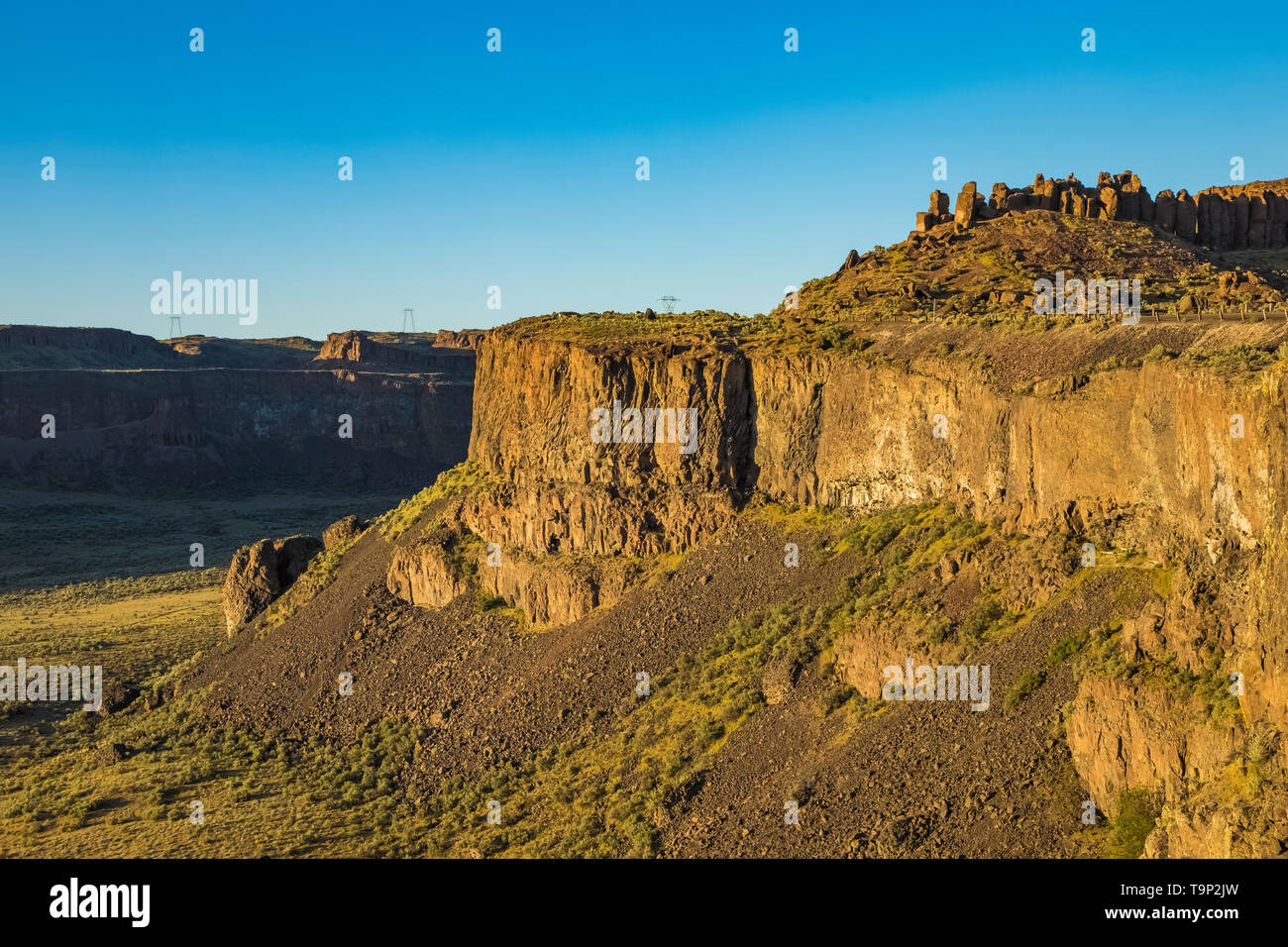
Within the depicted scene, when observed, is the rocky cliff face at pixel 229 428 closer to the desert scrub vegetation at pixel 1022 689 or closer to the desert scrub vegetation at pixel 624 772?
the desert scrub vegetation at pixel 624 772

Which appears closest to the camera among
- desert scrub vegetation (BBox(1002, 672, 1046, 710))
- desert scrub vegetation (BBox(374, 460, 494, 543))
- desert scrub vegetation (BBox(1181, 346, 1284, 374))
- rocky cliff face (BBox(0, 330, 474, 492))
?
desert scrub vegetation (BBox(1181, 346, 1284, 374))

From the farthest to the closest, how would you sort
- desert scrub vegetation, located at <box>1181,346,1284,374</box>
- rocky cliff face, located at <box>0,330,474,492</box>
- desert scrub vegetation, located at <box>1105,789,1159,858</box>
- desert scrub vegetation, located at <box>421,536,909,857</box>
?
rocky cliff face, located at <box>0,330,474,492</box> < desert scrub vegetation, located at <box>421,536,909,857</box> < desert scrub vegetation, located at <box>1181,346,1284,374</box> < desert scrub vegetation, located at <box>1105,789,1159,858</box>

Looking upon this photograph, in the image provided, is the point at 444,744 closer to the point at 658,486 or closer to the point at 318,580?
the point at 658,486

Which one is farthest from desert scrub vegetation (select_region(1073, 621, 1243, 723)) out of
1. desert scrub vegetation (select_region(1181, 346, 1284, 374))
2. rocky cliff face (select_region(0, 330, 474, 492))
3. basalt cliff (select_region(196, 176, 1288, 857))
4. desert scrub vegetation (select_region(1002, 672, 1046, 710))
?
rocky cliff face (select_region(0, 330, 474, 492))

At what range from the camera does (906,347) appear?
41.5 metres

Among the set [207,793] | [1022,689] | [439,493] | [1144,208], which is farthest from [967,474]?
[1144,208]

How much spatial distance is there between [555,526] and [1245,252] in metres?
38.5

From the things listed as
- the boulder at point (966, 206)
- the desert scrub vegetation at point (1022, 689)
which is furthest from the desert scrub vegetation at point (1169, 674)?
the boulder at point (966, 206)

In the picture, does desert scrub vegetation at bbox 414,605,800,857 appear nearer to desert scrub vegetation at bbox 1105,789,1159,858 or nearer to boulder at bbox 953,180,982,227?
desert scrub vegetation at bbox 1105,789,1159,858

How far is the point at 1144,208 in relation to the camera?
6109 cm

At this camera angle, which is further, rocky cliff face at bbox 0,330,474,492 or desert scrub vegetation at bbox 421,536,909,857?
rocky cliff face at bbox 0,330,474,492

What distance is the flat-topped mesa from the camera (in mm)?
59125

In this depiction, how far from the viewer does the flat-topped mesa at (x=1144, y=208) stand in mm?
59125

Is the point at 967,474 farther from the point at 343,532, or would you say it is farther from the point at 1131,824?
the point at 343,532
